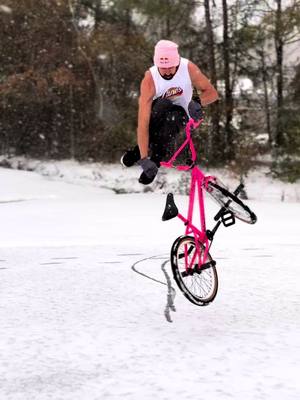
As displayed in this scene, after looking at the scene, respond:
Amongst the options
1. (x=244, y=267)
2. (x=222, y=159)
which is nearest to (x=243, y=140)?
(x=222, y=159)

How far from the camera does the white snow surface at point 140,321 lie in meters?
3.56

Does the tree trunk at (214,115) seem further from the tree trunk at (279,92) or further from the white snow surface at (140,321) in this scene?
the white snow surface at (140,321)

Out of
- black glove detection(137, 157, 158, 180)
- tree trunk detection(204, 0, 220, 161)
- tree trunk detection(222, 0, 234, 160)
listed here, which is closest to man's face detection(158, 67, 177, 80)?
black glove detection(137, 157, 158, 180)

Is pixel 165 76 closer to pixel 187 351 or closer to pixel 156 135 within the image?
pixel 156 135

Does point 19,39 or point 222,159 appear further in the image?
point 19,39

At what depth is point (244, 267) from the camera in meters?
6.70

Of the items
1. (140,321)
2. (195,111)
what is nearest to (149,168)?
(195,111)

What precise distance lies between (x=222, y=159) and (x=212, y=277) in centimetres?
2112

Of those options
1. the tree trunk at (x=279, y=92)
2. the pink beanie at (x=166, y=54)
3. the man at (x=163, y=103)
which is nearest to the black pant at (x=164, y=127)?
the man at (x=163, y=103)

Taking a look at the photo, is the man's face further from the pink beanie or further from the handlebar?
the handlebar

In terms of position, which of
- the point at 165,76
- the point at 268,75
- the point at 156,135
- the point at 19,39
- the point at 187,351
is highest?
the point at 19,39

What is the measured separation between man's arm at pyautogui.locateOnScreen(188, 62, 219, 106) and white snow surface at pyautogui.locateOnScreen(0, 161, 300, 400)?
1753 millimetres

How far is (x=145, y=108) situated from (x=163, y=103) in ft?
0.85

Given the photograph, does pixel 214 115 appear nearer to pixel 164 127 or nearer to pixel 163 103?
pixel 164 127
